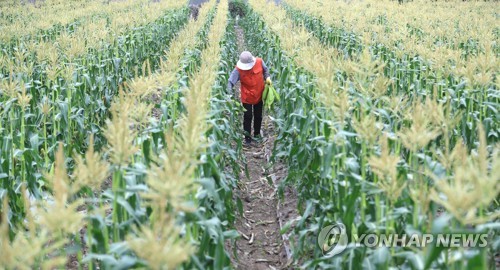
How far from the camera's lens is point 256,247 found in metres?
5.76

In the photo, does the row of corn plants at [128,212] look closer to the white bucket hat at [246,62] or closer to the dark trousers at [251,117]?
the white bucket hat at [246,62]

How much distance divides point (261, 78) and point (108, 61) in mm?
3248

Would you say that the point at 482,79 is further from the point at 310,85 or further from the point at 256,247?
the point at 256,247

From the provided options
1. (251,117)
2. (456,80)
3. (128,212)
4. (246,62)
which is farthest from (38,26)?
(128,212)

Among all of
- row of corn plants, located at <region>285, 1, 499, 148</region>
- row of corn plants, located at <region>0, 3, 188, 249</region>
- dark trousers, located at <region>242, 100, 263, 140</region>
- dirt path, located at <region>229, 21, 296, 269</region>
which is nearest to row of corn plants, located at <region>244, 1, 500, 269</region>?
row of corn plants, located at <region>285, 1, 499, 148</region>

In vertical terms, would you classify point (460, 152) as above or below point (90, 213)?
above

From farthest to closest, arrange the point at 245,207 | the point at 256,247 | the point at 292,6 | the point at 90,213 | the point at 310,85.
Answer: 1. the point at 292,6
2. the point at 310,85
3. the point at 245,207
4. the point at 256,247
5. the point at 90,213

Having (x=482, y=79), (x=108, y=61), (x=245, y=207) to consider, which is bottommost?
(x=245, y=207)

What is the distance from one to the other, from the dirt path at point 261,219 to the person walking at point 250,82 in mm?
677

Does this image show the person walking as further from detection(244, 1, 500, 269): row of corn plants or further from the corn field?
detection(244, 1, 500, 269): row of corn plants

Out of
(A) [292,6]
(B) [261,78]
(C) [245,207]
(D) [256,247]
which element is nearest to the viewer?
(D) [256,247]

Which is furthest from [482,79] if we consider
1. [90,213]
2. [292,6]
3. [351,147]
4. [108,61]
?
[292,6]

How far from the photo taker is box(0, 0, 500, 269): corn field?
8.63 feet

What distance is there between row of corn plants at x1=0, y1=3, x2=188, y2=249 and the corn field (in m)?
0.03
